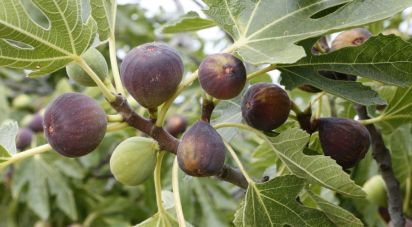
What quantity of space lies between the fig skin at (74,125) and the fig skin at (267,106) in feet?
1.02

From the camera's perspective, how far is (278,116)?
1.26 m

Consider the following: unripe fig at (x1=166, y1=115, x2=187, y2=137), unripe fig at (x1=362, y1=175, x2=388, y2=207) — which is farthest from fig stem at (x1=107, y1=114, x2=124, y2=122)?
unripe fig at (x1=166, y1=115, x2=187, y2=137)

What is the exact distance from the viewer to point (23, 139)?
3.44 m

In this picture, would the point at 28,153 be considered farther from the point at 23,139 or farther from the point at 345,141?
the point at 23,139

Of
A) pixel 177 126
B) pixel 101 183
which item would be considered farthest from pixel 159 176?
pixel 101 183

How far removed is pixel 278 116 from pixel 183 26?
1.82ft

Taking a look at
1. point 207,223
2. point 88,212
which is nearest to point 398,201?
point 207,223

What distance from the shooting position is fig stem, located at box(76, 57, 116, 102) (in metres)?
1.23

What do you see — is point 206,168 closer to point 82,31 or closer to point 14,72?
point 82,31

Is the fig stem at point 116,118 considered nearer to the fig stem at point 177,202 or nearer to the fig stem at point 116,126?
the fig stem at point 116,126

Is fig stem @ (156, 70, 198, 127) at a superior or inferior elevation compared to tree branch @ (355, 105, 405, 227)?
superior

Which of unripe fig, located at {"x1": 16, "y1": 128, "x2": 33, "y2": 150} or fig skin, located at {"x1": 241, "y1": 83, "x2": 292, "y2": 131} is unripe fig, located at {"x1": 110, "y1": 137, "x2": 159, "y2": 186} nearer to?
fig skin, located at {"x1": 241, "y1": 83, "x2": 292, "y2": 131}

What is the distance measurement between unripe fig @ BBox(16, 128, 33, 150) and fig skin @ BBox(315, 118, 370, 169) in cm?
246

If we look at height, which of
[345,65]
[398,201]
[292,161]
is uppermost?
[345,65]
